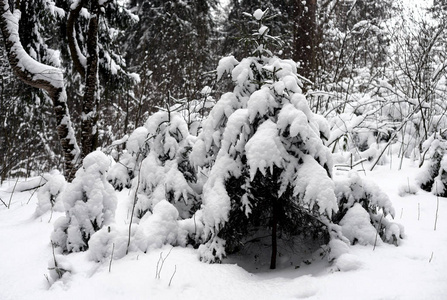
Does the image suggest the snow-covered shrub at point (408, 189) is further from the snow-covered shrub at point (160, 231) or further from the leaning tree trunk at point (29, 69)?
the leaning tree trunk at point (29, 69)

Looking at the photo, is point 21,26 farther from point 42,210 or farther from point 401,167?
point 401,167

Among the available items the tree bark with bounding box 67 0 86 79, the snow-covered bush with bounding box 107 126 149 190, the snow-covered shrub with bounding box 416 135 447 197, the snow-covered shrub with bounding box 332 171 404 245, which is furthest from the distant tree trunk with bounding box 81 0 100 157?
the snow-covered shrub with bounding box 416 135 447 197

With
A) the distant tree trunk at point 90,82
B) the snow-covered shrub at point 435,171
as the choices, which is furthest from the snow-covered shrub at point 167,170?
the distant tree trunk at point 90,82

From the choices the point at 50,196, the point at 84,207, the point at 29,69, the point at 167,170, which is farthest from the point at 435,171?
the point at 29,69

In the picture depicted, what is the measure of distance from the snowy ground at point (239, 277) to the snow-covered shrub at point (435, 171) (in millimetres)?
750

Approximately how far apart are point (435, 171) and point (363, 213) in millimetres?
1675

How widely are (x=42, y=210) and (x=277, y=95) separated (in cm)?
315

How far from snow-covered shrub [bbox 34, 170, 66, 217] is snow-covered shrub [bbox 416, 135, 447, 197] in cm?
436

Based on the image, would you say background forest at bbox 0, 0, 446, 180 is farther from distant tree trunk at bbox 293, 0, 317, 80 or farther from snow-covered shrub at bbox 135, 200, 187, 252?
snow-covered shrub at bbox 135, 200, 187, 252

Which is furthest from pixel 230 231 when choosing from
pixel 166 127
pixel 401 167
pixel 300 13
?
pixel 300 13

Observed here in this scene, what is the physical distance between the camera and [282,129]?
88.4 inches

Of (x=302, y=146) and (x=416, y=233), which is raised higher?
(x=302, y=146)

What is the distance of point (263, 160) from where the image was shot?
2.11 meters

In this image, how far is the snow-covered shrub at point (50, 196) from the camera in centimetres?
368
